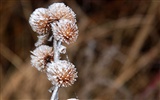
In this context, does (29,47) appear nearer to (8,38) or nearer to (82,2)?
(8,38)

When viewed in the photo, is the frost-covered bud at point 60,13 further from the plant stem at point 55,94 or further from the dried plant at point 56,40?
the plant stem at point 55,94

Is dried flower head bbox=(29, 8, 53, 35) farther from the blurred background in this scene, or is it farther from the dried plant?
the blurred background

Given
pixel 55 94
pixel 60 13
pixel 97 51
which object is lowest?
pixel 55 94

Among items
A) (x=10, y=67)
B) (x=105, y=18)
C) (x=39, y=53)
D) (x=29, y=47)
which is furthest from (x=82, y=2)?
(x=39, y=53)

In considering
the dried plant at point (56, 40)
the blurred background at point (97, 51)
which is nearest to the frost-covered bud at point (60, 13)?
the dried plant at point (56, 40)

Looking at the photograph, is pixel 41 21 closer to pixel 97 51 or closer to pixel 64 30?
pixel 64 30

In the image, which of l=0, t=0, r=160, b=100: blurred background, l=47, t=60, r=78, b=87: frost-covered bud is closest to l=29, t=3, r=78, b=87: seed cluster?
l=47, t=60, r=78, b=87: frost-covered bud

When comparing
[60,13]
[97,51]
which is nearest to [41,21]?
[60,13]

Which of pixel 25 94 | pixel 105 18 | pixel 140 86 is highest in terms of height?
pixel 105 18
